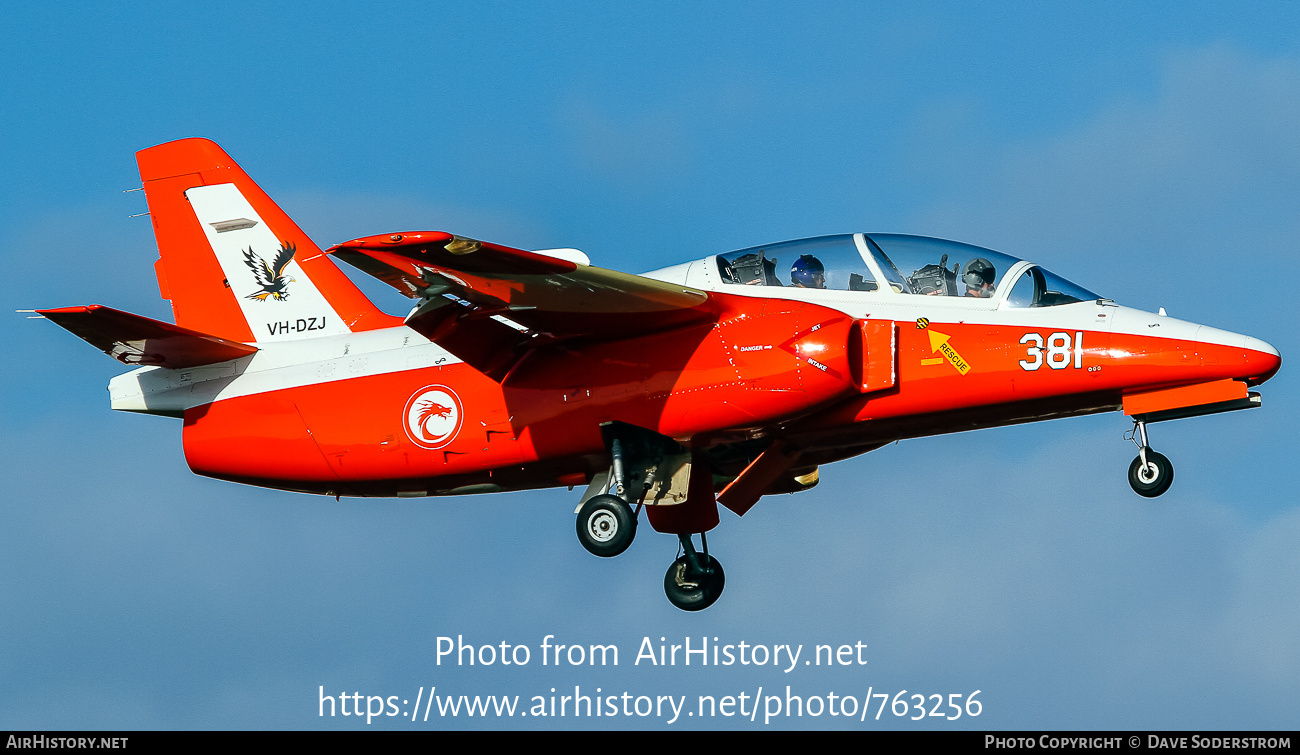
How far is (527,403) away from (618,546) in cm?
199

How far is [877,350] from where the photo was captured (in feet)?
58.9

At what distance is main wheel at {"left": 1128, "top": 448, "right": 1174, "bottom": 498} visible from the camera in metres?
17.5

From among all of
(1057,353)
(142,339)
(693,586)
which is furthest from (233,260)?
(1057,353)

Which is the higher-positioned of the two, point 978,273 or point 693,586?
point 978,273

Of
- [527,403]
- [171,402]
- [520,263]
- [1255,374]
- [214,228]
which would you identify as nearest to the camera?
[520,263]

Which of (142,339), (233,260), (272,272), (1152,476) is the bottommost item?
(1152,476)

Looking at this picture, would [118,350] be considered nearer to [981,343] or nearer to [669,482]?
[669,482]

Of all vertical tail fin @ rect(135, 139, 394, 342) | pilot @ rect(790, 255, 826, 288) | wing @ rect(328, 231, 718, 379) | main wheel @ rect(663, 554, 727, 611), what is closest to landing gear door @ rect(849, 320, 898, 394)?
pilot @ rect(790, 255, 826, 288)

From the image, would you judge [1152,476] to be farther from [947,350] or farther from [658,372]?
[658,372]

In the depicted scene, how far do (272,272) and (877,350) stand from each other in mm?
8391

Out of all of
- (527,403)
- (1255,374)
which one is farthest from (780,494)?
(1255,374)

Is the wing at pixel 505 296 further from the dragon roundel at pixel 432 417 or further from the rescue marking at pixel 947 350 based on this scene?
the rescue marking at pixel 947 350

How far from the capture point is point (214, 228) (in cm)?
2177

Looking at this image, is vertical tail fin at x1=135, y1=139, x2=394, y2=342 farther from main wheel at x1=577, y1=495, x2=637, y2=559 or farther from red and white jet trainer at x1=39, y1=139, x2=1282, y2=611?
main wheel at x1=577, y1=495, x2=637, y2=559
